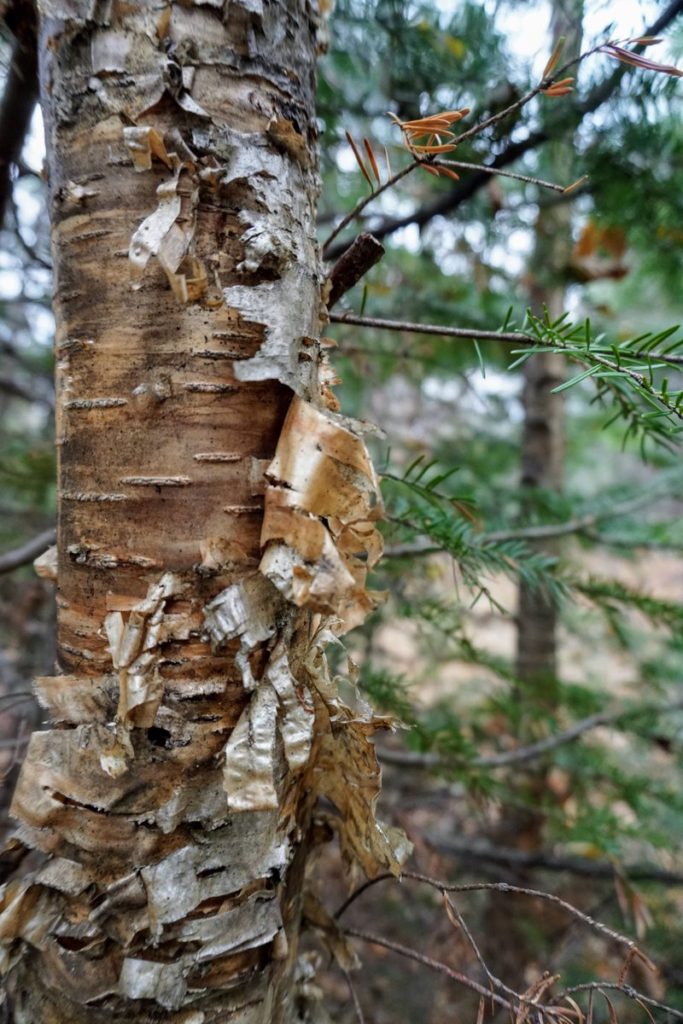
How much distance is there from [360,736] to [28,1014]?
18.5 inches

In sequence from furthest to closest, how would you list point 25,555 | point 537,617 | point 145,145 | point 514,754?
point 537,617 → point 514,754 → point 25,555 → point 145,145

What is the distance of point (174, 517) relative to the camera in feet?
2.13

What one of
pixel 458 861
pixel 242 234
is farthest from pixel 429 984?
pixel 242 234

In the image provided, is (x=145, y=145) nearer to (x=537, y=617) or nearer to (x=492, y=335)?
(x=492, y=335)

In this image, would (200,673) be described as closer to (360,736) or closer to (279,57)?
(360,736)

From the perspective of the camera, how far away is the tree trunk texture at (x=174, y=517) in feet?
2.06

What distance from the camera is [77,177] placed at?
2.18ft

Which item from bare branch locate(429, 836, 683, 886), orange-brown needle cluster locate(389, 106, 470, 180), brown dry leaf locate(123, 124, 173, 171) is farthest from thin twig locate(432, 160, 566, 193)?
bare branch locate(429, 836, 683, 886)

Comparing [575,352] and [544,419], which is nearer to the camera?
[575,352]

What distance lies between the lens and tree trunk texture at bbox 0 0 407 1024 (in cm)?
63

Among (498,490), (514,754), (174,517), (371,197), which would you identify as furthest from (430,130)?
(498,490)

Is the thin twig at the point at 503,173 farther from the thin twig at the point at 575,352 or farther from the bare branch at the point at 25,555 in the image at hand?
the bare branch at the point at 25,555

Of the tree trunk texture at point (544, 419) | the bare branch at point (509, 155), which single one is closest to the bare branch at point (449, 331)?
the bare branch at point (509, 155)

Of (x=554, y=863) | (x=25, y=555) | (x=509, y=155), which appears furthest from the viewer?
(x=554, y=863)
